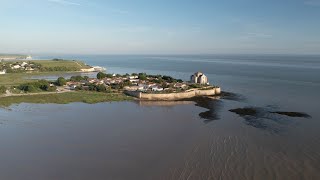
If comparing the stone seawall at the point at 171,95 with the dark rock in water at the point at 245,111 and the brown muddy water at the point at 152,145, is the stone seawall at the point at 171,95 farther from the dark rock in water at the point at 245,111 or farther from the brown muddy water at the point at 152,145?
the dark rock in water at the point at 245,111

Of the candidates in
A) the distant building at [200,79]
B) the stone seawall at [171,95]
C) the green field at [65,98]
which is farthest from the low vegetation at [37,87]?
the distant building at [200,79]

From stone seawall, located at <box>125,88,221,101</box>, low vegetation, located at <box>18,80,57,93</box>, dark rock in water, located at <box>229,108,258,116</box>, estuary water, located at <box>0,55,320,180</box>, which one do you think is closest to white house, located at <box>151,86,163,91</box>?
stone seawall, located at <box>125,88,221,101</box>

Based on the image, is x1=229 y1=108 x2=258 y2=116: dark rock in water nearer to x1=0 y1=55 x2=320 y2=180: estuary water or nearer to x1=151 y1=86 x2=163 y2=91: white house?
x1=0 y1=55 x2=320 y2=180: estuary water

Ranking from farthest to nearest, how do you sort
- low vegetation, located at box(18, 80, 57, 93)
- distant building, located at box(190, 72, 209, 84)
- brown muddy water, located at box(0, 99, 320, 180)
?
1. distant building, located at box(190, 72, 209, 84)
2. low vegetation, located at box(18, 80, 57, 93)
3. brown muddy water, located at box(0, 99, 320, 180)

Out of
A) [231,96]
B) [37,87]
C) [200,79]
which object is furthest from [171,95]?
[37,87]

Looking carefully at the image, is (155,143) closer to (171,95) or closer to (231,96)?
(171,95)

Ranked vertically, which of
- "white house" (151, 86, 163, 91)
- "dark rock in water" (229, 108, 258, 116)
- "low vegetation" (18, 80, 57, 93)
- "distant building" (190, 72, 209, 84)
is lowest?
"dark rock in water" (229, 108, 258, 116)
